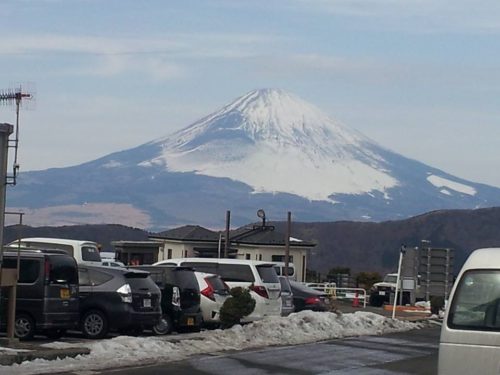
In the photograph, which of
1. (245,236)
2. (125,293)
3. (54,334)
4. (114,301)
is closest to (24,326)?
(54,334)

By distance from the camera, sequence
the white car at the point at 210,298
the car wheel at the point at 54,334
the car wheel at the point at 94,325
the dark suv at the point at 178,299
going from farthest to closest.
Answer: the white car at the point at 210,298
the dark suv at the point at 178,299
the car wheel at the point at 94,325
the car wheel at the point at 54,334

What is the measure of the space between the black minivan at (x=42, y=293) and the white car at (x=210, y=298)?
196 inches

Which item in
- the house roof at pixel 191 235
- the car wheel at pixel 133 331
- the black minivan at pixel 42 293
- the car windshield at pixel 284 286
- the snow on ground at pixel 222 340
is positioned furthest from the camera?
the house roof at pixel 191 235

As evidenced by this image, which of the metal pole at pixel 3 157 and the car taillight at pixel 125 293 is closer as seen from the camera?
the metal pole at pixel 3 157

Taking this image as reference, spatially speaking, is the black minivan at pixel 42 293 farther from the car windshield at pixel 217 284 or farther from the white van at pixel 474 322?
the white van at pixel 474 322

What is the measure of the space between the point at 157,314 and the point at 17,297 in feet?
10.2

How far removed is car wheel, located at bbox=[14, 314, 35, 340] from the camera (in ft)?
67.5

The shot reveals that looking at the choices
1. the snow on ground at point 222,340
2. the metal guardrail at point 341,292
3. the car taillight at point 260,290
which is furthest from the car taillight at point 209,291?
the metal guardrail at point 341,292

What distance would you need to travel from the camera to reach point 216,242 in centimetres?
6688

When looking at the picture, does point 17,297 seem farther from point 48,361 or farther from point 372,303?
point 372,303

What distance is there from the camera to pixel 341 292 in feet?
166

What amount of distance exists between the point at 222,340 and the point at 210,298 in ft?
10.6

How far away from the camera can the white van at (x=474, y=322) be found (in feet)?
34.6

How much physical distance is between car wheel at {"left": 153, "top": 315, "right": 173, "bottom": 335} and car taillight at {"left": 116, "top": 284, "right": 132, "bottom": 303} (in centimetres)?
166
